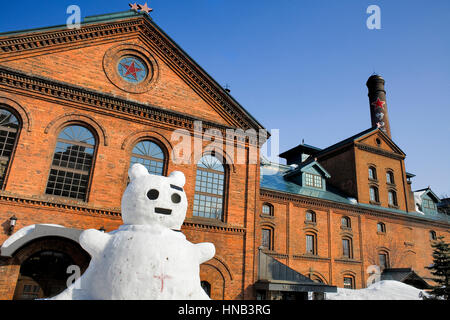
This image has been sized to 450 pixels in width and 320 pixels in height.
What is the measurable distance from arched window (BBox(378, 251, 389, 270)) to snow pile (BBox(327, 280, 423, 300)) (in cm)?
409

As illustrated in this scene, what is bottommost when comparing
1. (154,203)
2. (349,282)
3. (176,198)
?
(349,282)

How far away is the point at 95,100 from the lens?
12.0 meters

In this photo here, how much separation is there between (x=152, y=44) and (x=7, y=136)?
664cm

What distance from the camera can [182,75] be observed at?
46.2ft

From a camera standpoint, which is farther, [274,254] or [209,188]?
[274,254]

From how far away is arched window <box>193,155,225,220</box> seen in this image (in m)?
13.1

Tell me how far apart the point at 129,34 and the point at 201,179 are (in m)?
6.80

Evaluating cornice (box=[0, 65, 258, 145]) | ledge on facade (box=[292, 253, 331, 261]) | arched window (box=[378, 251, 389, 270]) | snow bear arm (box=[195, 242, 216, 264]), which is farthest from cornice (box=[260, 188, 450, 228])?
snow bear arm (box=[195, 242, 216, 264])

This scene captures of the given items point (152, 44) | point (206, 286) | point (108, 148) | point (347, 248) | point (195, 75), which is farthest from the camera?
point (347, 248)

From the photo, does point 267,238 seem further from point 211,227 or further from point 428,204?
point 428,204

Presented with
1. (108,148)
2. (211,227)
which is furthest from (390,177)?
(108,148)

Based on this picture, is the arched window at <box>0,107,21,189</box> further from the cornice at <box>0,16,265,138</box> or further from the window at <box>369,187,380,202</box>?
the window at <box>369,187,380,202</box>

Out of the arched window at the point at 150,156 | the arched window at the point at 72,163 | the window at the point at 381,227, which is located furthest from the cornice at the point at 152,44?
the window at the point at 381,227
